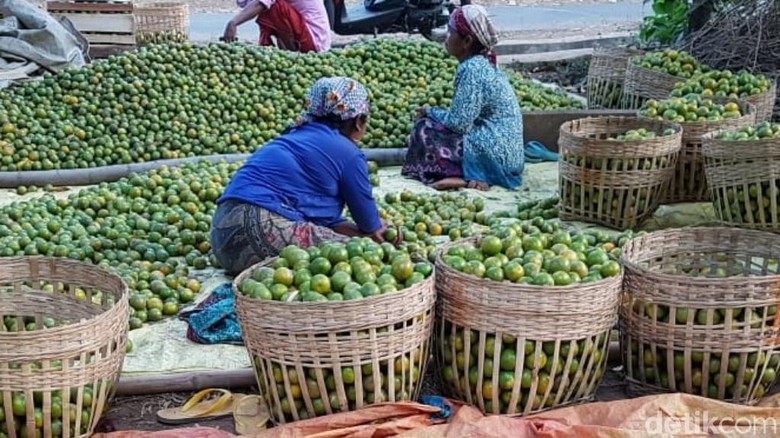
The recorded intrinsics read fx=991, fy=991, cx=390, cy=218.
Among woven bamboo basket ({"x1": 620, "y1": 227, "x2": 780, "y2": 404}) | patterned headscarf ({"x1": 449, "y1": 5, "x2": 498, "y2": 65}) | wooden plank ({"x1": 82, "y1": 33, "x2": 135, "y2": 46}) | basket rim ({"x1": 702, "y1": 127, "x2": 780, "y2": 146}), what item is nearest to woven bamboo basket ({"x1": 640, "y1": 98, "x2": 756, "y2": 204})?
basket rim ({"x1": 702, "y1": 127, "x2": 780, "y2": 146})

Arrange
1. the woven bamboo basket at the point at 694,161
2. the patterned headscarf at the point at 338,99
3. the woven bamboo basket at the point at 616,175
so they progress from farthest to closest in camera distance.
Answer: the woven bamboo basket at the point at 694,161, the woven bamboo basket at the point at 616,175, the patterned headscarf at the point at 338,99

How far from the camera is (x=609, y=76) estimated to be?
7543mm

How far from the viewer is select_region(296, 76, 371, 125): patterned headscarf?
168 inches

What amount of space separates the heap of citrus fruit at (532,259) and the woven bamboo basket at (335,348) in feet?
0.68

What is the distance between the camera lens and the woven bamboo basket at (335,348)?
9.91ft

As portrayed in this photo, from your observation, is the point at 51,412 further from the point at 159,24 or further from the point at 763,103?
the point at 159,24

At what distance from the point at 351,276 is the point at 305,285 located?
17 centimetres

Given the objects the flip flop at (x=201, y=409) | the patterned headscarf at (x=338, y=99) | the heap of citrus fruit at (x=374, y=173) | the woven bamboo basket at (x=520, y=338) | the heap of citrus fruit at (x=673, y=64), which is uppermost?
the patterned headscarf at (x=338, y=99)

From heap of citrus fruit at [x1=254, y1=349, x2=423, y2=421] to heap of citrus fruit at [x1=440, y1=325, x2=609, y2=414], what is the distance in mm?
183

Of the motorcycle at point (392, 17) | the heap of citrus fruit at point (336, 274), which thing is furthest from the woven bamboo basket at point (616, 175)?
the motorcycle at point (392, 17)

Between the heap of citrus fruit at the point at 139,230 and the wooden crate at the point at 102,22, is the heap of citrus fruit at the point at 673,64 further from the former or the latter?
the wooden crate at the point at 102,22

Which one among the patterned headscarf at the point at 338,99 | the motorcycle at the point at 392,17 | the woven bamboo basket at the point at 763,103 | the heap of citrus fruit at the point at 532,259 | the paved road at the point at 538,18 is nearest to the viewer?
the heap of citrus fruit at the point at 532,259

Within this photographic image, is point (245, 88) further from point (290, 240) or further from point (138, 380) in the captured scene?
point (138, 380)

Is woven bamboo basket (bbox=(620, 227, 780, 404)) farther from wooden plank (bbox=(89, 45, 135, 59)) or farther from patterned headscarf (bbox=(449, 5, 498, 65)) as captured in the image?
wooden plank (bbox=(89, 45, 135, 59))
